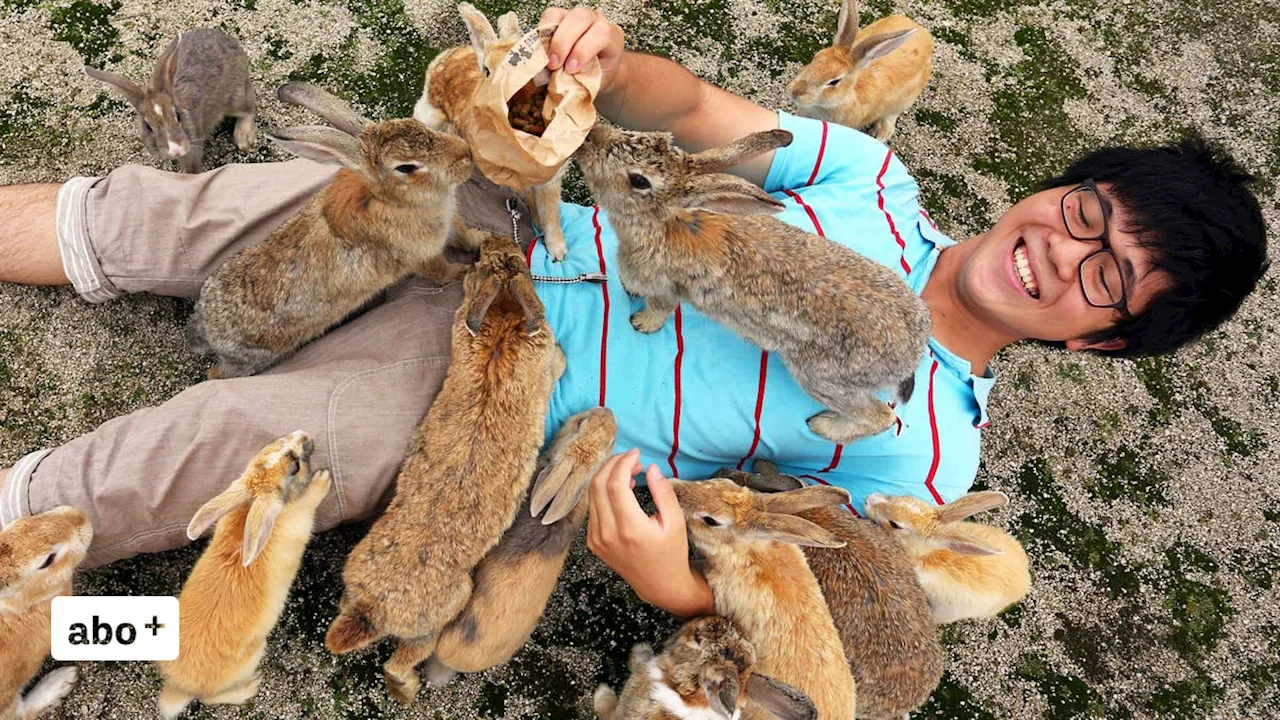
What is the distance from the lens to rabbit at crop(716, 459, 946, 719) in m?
2.61

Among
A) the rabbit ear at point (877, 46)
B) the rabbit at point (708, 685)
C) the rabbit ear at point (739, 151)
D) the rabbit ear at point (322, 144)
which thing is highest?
the rabbit ear at point (877, 46)

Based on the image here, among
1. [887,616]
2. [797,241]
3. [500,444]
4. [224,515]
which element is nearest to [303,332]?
[224,515]

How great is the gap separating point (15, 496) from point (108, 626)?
56 centimetres

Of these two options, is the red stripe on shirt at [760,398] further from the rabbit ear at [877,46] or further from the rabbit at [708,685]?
the rabbit ear at [877,46]

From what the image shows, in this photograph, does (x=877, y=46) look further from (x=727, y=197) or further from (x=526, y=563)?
(x=526, y=563)

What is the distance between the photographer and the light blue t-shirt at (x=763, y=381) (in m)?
2.71

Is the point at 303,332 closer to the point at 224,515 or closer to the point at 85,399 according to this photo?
the point at 224,515

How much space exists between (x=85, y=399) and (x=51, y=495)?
81cm

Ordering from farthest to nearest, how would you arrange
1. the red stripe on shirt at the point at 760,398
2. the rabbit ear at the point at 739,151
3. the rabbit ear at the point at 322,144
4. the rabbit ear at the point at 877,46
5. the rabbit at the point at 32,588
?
the rabbit ear at the point at 877,46, the red stripe on shirt at the point at 760,398, the rabbit ear at the point at 322,144, the rabbit at the point at 32,588, the rabbit ear at the point at 739,151

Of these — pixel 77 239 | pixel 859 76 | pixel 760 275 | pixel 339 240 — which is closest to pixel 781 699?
pixel 760 275

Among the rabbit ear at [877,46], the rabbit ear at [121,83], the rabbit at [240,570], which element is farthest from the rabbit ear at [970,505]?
the rabbit ear at [121,83]

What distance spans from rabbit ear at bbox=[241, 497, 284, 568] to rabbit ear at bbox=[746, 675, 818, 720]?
151 cm

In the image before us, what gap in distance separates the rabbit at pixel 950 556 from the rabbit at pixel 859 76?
181cm

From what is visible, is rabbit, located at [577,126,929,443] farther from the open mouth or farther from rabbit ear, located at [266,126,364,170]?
rabbit ear, located at [266,126,364,170]
